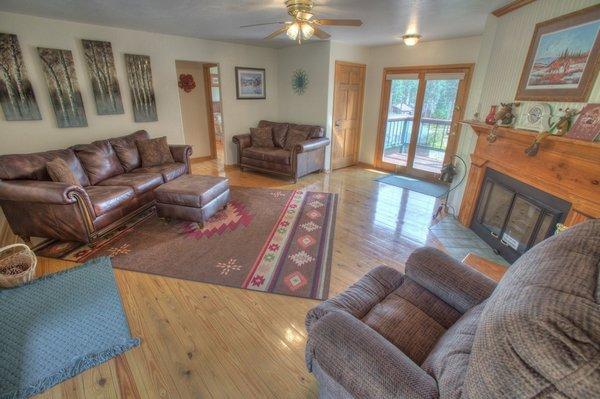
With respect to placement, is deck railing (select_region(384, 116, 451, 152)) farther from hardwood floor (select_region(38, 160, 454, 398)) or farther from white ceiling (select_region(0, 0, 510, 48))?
hardwood floor (select_region(38, 160, 454, 398))

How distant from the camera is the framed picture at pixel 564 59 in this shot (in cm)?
180

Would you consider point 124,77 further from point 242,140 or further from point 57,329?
point 57,329

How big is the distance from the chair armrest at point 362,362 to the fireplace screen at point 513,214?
6.47 ft

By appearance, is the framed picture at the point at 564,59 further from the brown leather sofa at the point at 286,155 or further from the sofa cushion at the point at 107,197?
the sofa cushion at the point at 107,197

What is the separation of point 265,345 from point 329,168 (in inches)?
159

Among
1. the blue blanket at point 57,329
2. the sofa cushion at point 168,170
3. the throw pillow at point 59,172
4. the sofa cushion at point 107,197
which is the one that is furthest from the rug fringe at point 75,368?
the sofa cushion at point 168,170

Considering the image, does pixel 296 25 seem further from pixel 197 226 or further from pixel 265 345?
pixel 265 345

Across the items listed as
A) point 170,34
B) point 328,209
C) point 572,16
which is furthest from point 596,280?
point 170,34

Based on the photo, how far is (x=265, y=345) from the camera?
1674 millimetres

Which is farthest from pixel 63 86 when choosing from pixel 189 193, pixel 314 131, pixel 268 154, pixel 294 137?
pixel 314 131

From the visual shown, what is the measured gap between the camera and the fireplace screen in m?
2.10

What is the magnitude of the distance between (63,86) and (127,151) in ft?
3.31

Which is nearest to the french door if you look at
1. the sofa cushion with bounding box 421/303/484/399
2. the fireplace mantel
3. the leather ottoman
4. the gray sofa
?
the fireplace mantel

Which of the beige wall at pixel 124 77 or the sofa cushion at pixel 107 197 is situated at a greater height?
the beige wall at pixel 124 77
